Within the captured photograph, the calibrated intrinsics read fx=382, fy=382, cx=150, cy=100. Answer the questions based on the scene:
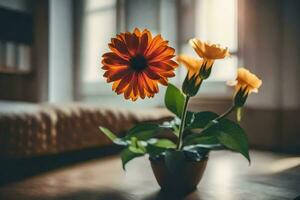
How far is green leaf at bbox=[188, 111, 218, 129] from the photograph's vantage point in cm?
83

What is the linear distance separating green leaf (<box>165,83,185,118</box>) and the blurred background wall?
→ 1.10 m

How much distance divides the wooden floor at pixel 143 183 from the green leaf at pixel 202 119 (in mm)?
191

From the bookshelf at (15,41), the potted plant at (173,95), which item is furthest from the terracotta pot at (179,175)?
the bookshelf at (15,41)

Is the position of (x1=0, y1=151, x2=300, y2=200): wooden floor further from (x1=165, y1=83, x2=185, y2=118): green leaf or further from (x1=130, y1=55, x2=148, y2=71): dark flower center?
(x1=130, y1=55, x2=148, y2=71): dark flower center

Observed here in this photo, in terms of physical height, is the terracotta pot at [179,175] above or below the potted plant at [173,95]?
below

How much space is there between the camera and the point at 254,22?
6.35 ft

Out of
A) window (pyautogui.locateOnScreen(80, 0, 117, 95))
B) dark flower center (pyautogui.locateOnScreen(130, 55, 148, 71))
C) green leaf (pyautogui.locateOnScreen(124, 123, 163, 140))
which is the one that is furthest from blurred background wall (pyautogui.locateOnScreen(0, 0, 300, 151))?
dark flower center (pyautogui.locateOnScreen(130, 55, 148, 71))

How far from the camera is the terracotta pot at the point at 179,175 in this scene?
85 cm

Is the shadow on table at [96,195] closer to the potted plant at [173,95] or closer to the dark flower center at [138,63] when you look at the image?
the potted plant at [173,95]


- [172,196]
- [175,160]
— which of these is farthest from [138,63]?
[172,196]

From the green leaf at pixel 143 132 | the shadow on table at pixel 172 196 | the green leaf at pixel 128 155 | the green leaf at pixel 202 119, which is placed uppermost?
the green leaf at pixel 202 119

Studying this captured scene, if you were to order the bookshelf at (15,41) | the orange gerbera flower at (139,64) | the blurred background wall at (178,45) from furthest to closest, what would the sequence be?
1. the bookshelf at (15,41)
2. the blurred background wall at (178,45)
3. the orange gerbera flower at (139,64)

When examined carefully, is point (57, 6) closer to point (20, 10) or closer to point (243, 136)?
point (20, 10)

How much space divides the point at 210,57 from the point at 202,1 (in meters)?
1.73
